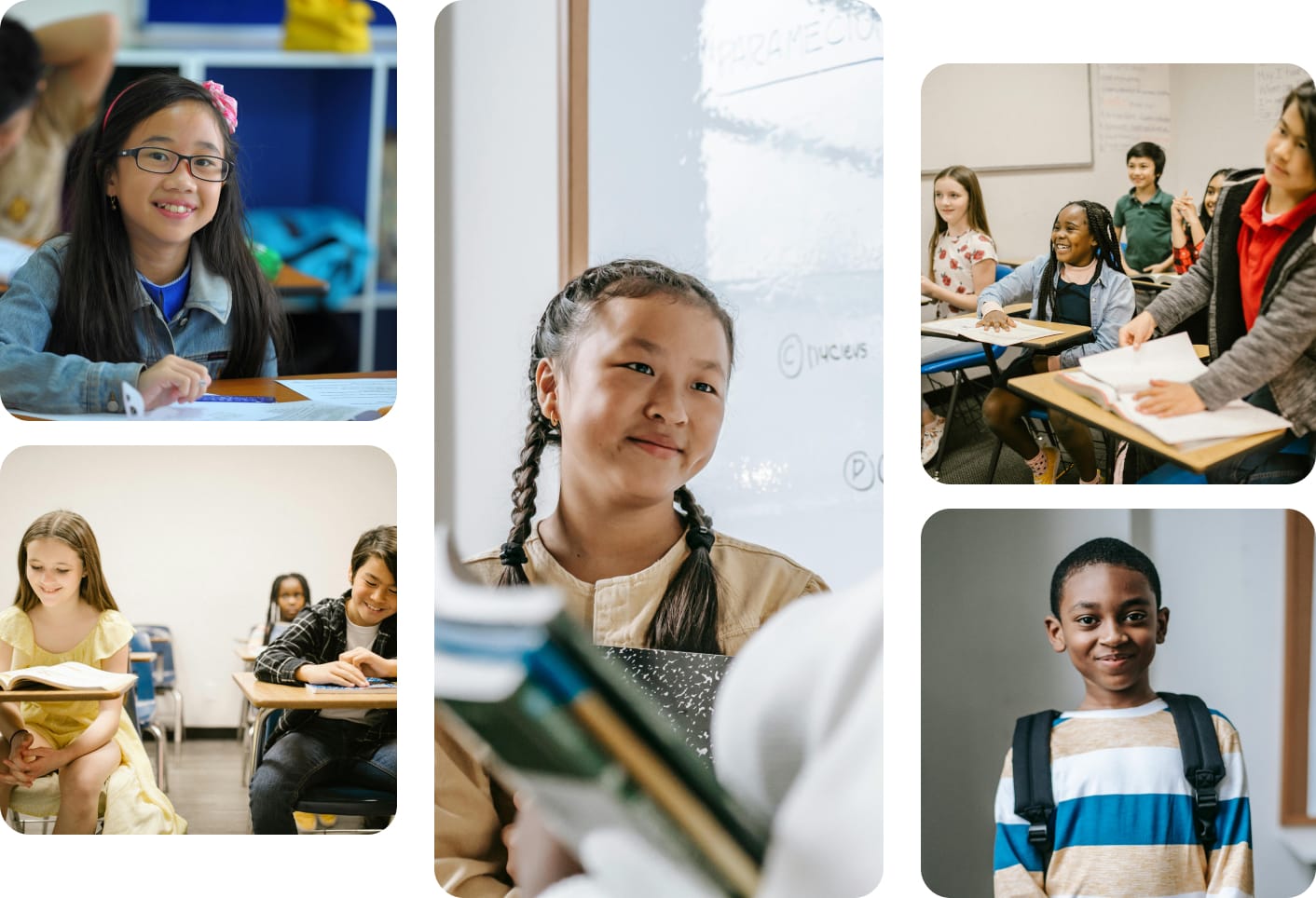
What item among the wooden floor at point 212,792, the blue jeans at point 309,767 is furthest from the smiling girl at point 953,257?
the wooden floor at point 212,792

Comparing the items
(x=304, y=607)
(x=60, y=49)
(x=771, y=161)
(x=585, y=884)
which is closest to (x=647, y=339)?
(x=771, y=161)

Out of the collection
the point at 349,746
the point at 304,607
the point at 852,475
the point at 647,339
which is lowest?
the point at 349,746

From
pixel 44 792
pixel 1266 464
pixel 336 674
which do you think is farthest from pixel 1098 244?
pixel 44 792

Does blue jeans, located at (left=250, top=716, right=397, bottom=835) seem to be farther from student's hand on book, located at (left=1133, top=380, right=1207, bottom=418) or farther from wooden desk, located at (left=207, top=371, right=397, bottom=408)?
student's hand on book, located at (left=1133, top=380, right=1207, bottom=418)

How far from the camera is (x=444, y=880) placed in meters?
1.17

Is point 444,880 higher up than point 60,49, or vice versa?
point 60,49

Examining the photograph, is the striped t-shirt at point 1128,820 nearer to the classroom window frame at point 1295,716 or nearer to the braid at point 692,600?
the classroom window frame at point 1295,716

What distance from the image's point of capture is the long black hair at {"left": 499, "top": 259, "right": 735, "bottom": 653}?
1167mm

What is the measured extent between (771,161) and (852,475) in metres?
0.33

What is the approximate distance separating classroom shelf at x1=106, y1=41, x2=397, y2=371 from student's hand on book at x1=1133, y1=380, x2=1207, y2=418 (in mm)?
793

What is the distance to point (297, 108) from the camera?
3.80ft

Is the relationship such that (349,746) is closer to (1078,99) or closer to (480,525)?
(480,525)

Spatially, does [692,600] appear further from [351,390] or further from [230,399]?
[230,399]

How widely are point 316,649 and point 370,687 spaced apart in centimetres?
7
